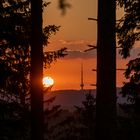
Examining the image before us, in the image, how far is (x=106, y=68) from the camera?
1096cm

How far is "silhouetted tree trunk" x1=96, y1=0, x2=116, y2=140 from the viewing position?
35.9ft

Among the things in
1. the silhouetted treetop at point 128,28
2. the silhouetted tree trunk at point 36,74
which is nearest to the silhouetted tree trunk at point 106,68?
the silhouetted tree trunk at point 36,74

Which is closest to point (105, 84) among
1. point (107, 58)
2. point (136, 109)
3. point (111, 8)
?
point (107, 58)

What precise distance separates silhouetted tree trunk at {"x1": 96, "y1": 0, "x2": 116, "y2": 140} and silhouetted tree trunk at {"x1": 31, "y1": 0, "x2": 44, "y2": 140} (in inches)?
140

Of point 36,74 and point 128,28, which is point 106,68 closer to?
point 36,74

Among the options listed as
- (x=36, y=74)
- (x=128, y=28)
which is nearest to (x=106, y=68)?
(x=36, y=74)

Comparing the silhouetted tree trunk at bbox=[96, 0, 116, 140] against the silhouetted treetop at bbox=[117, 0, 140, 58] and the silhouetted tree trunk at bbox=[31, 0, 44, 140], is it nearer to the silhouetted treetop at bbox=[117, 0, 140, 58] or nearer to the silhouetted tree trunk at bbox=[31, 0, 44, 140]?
the silhouetted tree trunk at bbox=[31, 0, 44, 140]

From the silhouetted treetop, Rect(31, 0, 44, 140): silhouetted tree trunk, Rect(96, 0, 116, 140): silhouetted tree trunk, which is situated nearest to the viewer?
Rect(96, 0, 116, 140): silhouetted tree trunk

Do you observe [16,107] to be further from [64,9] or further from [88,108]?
[88,108]

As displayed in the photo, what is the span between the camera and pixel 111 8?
11.0m

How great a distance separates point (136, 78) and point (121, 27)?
2.71 meters

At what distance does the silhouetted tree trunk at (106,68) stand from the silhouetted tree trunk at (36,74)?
3553 millimetres

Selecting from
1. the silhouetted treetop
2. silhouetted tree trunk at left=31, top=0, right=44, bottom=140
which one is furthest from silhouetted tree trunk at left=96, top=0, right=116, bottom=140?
the silhouetted treetop

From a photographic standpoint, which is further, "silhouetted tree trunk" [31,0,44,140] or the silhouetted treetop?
the silhouetted treetop
